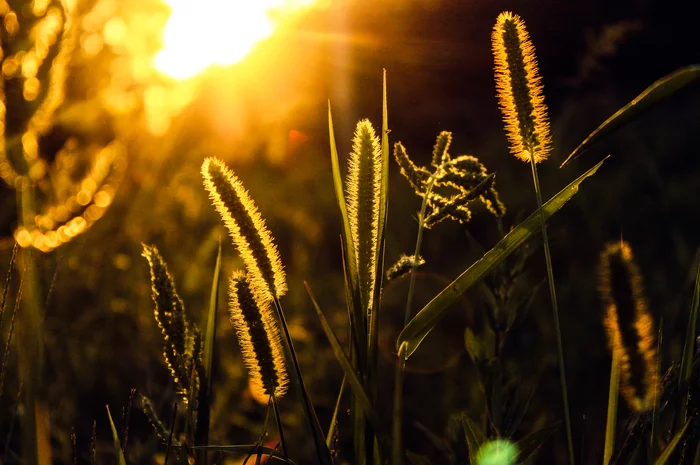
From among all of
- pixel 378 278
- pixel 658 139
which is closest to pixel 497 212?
pixel 378 278

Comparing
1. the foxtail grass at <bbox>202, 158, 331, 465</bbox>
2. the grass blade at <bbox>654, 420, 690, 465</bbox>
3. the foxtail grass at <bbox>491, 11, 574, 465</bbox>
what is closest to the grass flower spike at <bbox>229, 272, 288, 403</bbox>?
the foxtail grass at <bbox>202, 158, 331, 465</bbox>

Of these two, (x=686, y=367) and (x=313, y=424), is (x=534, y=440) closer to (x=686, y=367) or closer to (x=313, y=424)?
(x=686, y=367)

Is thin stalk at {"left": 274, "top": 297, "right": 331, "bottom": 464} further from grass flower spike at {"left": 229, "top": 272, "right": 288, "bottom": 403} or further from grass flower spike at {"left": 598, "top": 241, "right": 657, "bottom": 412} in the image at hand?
grass flower spike at {"left": 598, "top": 241, "right": 657, "bottom": 412}

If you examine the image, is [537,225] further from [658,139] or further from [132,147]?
[658,139]

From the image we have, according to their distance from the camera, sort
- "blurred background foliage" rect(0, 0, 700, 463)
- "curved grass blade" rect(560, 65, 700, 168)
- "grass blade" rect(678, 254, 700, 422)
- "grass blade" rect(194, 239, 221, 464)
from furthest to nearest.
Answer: "blurred background foliage" rect(0, 0, 700, 463)
"grass blade" rect(194, 239, 221, 464)
"grass blade" rect(678, 254, 700, 422)
"curved grass blade" rect(560, 65, 700, 168)

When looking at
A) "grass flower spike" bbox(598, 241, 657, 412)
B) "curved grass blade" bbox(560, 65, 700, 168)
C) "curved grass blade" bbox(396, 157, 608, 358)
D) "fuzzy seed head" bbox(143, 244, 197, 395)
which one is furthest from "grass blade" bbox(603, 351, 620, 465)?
"fuzzy seed head" bbox(143, 244, 197, 395)

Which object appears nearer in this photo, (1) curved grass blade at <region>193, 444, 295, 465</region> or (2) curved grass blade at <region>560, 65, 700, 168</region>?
(2) curved grass blade at <region>560, 65, 700, 168</region>

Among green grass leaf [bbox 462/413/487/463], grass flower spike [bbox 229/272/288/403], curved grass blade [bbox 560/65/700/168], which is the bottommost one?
green grass leaf [bbox 462/413/487/463]

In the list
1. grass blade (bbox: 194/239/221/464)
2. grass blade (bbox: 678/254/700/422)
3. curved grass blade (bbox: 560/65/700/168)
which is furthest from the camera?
grass blade (bbox: 194/239/221/464)

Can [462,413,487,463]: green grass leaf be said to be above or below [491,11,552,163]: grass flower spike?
below
